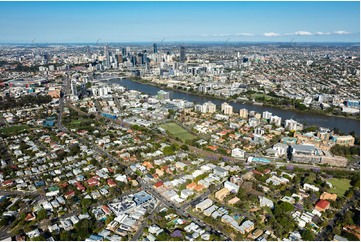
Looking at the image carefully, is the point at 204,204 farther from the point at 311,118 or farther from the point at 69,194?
the point at 311,118

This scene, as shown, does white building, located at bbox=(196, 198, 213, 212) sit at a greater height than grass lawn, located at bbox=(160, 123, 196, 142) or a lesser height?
lesser

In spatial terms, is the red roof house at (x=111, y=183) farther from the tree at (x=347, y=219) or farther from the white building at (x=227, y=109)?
the white building at (x=227, y=109)

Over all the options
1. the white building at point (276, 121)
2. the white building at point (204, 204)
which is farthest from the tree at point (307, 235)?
the white building at point (276, 121)

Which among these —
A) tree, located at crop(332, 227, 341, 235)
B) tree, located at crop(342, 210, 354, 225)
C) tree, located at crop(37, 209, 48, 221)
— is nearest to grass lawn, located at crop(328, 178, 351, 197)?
tree, located at crop(342, 210, 354, 225)

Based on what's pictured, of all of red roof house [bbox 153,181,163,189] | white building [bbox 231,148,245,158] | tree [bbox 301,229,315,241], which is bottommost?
tree [bbox 301,229,315,241]

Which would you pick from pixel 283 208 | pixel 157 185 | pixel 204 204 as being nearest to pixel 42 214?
pixel 157 185

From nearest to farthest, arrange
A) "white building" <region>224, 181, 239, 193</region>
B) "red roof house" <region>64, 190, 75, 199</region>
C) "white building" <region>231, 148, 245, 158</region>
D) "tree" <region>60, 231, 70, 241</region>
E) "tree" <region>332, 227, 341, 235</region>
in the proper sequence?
"tree" <region>60, 231, 70, 241</region> → "tree" <region>332, 227, 341, 235</region> → "red roof house" <region>64, 190, 75, 199</region> → "white building" <region>224, 181, 239, 193</region> → "white building" <region>231, 148, 245, 158</region>

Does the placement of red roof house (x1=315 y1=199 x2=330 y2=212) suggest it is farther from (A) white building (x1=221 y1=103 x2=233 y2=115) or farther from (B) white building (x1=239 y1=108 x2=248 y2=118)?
(A) white building (x1=221 y1=103 x2=233 y2=115)
